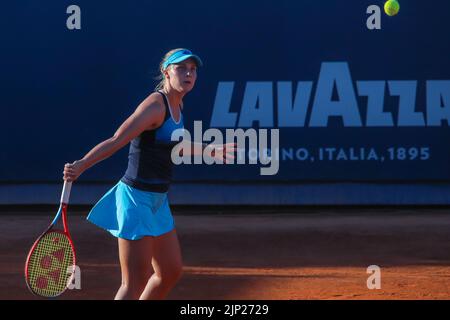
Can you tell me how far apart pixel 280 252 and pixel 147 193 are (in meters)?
4.05

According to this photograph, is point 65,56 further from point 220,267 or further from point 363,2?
point 220,267

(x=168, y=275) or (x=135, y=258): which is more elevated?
(x=135, y=258)

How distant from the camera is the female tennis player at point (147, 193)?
3.97 m

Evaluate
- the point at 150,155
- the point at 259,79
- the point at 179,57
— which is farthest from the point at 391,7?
the point at 150,155

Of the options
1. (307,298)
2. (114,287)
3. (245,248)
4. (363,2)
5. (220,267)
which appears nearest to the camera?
(307,298)

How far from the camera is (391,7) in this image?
34.8ft

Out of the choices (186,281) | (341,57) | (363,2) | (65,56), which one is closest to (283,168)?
(341,57)

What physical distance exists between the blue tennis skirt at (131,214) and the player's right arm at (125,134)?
0.29 m

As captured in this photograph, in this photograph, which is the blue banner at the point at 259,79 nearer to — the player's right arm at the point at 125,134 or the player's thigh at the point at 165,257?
the player's thigh at the point at 165,257

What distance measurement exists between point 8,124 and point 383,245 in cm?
571

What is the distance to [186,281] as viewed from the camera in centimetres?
648

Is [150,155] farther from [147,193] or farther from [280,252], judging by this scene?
[280,252]

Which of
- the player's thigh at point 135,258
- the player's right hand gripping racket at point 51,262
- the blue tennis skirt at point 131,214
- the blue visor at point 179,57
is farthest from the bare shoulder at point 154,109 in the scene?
the player's right hand gripping racket at point 51,262

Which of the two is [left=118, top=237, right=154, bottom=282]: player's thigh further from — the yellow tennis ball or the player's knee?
the yellow tennis ball
